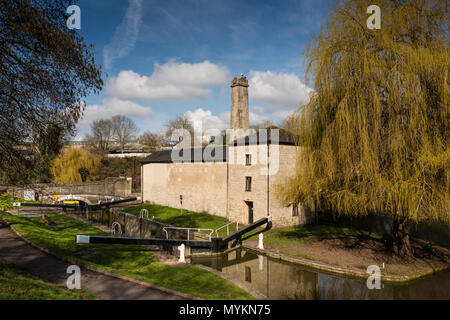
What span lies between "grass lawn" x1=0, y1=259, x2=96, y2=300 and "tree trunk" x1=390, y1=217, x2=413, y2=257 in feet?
38.4

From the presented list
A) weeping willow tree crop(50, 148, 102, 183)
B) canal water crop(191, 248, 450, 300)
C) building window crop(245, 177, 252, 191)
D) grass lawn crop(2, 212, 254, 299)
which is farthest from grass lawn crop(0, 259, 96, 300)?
weeping willow tree crop(50, 148, 102, 183)

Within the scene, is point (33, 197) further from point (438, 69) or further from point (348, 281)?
point (438, 69)

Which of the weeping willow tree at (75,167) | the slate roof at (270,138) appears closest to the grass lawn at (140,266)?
the slate roof at (270,138)

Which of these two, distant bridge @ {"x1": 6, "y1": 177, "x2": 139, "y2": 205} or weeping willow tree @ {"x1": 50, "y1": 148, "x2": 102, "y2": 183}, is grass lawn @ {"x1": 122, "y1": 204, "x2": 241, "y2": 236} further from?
weeping willow tree @ {"x1": 50, "y1": 148, "x2": 102, "y2": 183}

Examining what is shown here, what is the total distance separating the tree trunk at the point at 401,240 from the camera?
12.1 m

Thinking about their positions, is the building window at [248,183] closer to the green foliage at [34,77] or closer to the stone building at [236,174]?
the stone building at [236,174]

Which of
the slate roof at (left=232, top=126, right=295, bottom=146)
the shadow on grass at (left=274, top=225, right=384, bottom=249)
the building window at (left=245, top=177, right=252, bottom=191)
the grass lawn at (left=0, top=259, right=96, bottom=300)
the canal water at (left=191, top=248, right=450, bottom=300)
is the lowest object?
the canal water at (left=191, top=248, right=450, bottom=300)

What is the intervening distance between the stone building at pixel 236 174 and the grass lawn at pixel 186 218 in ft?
2.25

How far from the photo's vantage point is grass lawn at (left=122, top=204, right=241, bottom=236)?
19719mm

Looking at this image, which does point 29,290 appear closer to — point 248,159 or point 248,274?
point 248,274

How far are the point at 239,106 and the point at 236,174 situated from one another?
7080 mm

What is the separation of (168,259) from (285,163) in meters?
10.3

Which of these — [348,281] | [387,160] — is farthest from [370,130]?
[348,281]

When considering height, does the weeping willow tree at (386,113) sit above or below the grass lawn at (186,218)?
above
